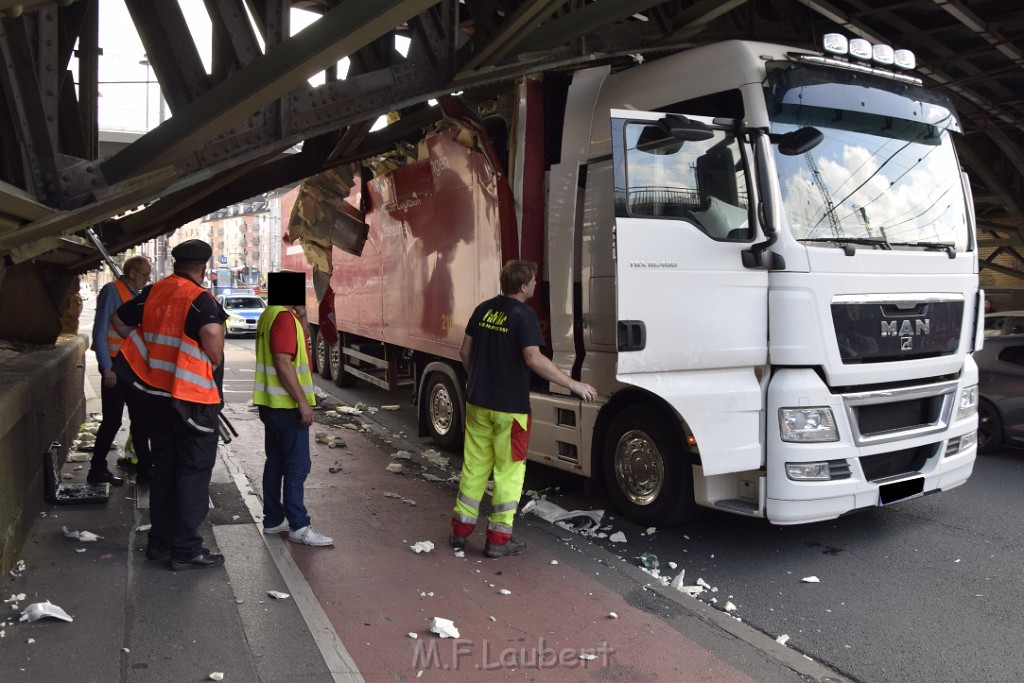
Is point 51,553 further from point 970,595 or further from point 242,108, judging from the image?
point 970,595

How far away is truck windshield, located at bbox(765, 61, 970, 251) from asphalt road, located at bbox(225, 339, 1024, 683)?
79.3 inches

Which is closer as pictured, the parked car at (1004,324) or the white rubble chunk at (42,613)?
the white rubble chunk at (42,613)

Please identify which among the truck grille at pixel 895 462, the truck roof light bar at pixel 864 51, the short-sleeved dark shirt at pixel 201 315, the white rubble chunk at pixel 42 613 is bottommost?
the white rubble chunk at pixel 42 613

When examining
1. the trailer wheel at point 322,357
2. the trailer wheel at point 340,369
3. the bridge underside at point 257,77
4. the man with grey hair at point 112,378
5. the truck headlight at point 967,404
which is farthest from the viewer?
the trailer wheel at point 322,357

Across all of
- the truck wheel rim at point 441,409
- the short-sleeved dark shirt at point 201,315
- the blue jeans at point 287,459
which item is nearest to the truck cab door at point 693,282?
the blue jeans at point 287,459

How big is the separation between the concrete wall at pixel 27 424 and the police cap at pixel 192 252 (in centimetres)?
122

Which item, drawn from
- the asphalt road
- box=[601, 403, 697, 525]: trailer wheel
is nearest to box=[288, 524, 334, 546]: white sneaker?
the asphalt road

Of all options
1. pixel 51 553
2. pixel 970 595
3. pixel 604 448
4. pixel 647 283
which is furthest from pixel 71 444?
pixel 970 595

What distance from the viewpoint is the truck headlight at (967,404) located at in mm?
5570

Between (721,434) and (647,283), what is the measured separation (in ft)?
3.30

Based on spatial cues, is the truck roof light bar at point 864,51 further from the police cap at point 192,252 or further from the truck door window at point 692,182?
the police cap at point 192,252

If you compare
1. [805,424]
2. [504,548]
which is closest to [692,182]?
[805,424]

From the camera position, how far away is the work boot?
5.04 meters

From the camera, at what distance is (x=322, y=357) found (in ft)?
Result: 46.2
